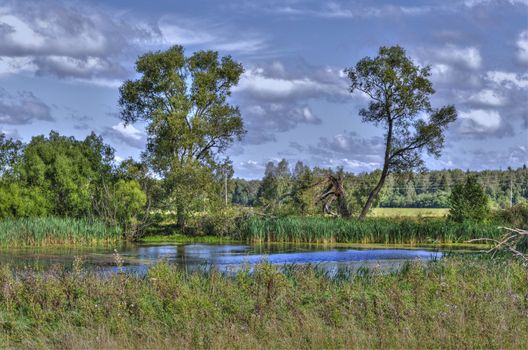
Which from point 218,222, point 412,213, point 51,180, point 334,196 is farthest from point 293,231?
point 412,213

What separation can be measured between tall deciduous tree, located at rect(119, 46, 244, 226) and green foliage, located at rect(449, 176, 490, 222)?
14.8 m

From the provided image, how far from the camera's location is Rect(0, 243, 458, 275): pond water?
90.3 feet

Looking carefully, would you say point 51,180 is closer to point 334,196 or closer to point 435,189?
point 334,196

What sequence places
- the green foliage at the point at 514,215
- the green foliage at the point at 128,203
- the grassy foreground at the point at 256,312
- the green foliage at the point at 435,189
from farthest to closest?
the green foliage at the point at 435,189, the green foliage at the point at 128,203, the green foliage at the point at 514,215, the grassy foreground at the point at 256,312

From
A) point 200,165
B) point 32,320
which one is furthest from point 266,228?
point 32,320

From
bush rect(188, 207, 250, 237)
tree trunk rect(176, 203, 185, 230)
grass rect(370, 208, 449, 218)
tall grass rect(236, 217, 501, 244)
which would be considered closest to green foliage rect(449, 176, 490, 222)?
tall grass rect(236, 217, 501, 244)

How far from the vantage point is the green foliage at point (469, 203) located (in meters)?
41.3

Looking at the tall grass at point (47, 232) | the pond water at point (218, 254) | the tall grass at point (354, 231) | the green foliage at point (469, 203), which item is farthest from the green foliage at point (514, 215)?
the tall grass at point (47, 232)

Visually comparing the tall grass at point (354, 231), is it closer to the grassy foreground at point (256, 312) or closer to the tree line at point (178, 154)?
the tree line at point (178, 154)

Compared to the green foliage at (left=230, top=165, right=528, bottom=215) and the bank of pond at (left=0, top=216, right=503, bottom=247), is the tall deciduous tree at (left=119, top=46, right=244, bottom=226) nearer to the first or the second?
the bank of pond at (left=0, top=216, right=503, bottom=247)

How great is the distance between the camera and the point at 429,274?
15641 millimetres

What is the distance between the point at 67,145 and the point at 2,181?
4.73 meters

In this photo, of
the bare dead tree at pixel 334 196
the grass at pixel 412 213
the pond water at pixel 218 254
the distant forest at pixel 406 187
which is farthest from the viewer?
the distant forest at pixel 406 187

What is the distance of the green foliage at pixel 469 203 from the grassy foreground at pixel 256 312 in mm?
27415
